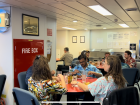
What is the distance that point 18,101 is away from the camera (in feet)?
5.55

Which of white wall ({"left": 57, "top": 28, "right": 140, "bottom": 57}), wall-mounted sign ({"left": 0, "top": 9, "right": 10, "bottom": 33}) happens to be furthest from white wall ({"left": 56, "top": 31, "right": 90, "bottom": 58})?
wall-mounted sign ({"left": 0, "top": 9, "right": 10, "bottom": 33})

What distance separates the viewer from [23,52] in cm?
362

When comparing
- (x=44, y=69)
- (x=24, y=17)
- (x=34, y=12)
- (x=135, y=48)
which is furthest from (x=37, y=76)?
(x=135, y=48)

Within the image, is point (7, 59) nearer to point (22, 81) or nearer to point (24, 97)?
point (22, 81)

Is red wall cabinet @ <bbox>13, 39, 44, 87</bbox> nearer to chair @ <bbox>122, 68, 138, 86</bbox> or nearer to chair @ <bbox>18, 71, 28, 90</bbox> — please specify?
chair @ <bbox>18, 71, 28, 90</bbox>

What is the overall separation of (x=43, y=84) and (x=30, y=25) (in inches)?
92.6

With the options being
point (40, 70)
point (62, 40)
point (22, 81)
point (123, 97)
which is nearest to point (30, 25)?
point (22, 81)

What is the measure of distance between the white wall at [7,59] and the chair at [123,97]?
2.51m

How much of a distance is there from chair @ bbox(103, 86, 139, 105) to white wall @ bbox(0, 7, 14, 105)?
2513mm

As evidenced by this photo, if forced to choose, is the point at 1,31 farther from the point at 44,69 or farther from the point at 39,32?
the point at 44,69

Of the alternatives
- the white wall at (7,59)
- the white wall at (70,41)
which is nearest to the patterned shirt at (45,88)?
the white wall at (7,59)

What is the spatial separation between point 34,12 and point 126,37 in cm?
564

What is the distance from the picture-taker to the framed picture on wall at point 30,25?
365cm

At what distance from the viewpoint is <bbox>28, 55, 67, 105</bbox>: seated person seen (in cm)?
187
